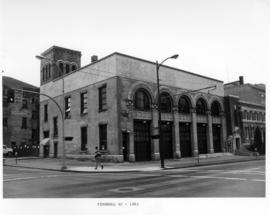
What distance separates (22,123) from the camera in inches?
1971

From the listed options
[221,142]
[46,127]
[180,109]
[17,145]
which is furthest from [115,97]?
[17,145]

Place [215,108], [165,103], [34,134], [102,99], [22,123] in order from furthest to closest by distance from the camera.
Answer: [34,134], [22,123], [215,108], [165,103], [102,99]

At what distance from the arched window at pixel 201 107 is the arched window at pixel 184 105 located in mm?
2061

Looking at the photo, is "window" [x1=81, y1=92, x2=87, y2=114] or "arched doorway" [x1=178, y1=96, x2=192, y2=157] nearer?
"window" [x1=81, y1=92, x2=87, y2=114]

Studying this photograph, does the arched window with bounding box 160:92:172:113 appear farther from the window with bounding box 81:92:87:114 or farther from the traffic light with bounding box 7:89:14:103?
the traffic light with bounding box 7:89:14:103

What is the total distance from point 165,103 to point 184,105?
12.5 ft

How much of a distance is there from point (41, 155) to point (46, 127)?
4.12 meters

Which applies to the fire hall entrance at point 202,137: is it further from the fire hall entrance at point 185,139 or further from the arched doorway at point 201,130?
the fire hall entrance at point 185,139

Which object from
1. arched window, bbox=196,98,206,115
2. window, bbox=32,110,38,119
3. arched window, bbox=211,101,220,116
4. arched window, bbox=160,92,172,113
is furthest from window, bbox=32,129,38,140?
arched window, bbox=211,101,220,116

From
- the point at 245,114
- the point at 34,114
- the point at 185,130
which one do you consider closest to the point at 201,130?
the point at 185,130

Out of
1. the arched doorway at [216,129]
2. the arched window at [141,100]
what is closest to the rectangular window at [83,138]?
the arched window at [141,100]

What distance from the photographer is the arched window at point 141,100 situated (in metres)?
31.2

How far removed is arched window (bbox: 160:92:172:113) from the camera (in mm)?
33594

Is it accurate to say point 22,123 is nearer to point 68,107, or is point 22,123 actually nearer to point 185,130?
point 68,107
